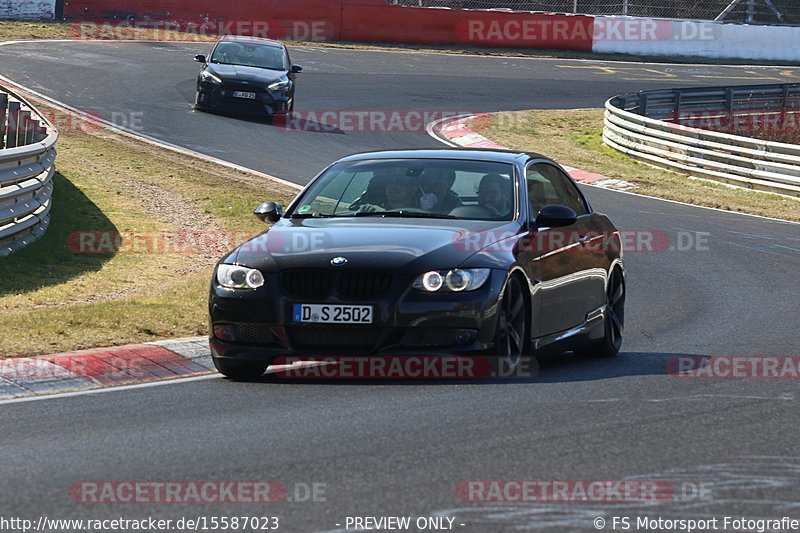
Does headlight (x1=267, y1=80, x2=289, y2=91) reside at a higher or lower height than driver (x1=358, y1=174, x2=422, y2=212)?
lower

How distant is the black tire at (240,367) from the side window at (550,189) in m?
2.24

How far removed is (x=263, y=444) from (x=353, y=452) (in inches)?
19.8

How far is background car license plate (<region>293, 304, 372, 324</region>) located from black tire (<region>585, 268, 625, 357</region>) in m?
2.67

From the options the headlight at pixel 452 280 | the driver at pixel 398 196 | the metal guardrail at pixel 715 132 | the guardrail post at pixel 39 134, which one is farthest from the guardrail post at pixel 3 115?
the metal guardrail at pixel 715 132

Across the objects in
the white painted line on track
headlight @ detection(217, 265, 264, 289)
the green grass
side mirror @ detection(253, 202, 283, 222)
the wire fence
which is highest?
the wire fence

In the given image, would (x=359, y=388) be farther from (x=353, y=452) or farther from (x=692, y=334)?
(x=692, y=334)

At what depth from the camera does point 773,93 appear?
38.3 metres

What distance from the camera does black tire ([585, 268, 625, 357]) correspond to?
10.5 metres

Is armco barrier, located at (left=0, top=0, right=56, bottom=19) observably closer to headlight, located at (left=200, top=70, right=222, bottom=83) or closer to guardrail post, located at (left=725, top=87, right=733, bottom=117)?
headlight, located at (left=200, top=70, right=222, bottom=83)

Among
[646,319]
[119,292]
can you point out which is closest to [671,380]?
[646,319]

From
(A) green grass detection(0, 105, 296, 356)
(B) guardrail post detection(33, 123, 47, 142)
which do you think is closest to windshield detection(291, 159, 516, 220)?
(A) green grass detection(0, 105, 296, 356)

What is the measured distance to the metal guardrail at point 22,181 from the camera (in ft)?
47.5

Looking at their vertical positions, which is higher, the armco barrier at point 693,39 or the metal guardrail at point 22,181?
the armco barrier at point 693,39

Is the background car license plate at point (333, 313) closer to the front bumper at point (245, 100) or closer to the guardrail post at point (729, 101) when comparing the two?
the front bumper at point (245, 100)
